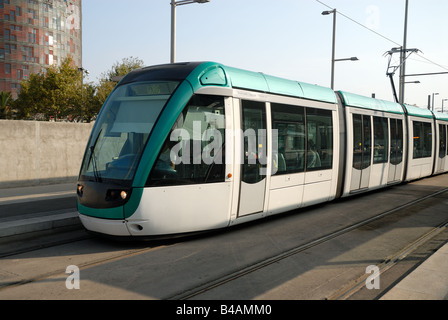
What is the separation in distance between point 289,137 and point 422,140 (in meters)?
10.3

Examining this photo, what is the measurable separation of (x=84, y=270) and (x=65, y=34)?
89.9 meters

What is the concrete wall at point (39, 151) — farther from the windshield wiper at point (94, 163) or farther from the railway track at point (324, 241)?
the railway track at point (324, 241)

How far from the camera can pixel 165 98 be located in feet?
21.2

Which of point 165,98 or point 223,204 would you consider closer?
point 165,98

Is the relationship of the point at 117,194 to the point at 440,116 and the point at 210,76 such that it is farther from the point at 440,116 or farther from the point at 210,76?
the point at 440,116

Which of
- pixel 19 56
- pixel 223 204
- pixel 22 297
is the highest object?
pixel 19 56

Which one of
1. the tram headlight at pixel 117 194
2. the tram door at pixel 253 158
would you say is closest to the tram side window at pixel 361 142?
the tram door at pixel 253 158

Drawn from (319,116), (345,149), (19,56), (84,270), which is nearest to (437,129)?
(345,149)

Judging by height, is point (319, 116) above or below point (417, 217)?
above

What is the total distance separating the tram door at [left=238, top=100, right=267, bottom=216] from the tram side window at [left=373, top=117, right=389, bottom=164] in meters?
5.93

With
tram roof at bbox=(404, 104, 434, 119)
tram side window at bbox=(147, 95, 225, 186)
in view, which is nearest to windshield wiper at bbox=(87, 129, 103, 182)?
tram side window at bbox=(147, 95, 225, 186)

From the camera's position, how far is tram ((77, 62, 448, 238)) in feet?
20.5

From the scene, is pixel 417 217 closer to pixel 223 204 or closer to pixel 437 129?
pixel 223 204

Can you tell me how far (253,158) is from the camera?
7539mm
